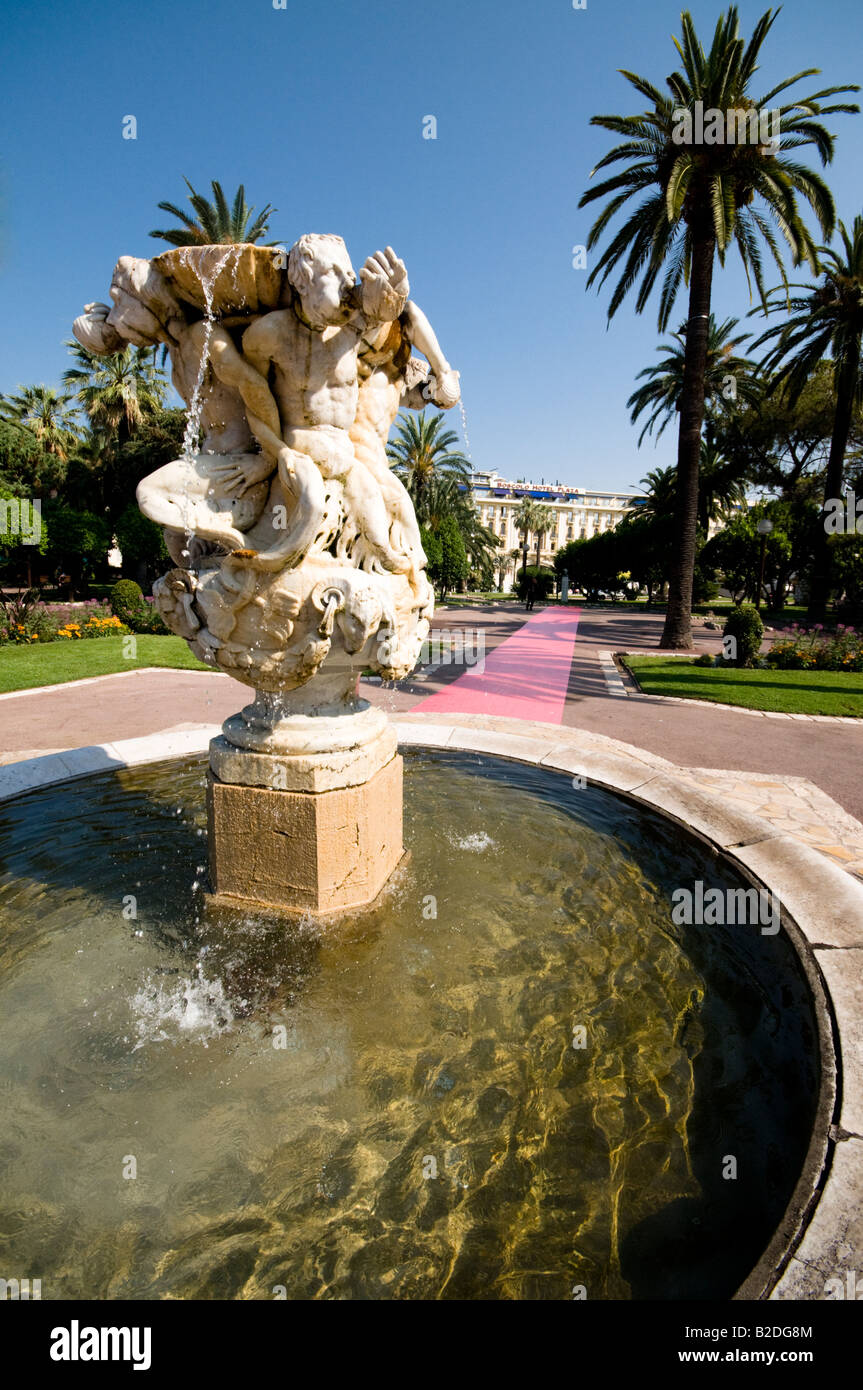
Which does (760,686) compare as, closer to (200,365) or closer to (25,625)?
(200,365)

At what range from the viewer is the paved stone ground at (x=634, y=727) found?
5211mm

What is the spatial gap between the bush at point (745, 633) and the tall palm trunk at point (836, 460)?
25.2 ft

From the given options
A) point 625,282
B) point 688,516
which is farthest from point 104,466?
point 688,516

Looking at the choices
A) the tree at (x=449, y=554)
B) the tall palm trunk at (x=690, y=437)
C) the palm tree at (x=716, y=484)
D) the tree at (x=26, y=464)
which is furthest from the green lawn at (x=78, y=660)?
the palm tree at (x=716, y=484)

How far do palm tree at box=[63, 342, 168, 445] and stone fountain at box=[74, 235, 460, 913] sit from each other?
30360mm

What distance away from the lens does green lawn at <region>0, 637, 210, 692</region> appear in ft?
33.2

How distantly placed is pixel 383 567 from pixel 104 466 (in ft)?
104

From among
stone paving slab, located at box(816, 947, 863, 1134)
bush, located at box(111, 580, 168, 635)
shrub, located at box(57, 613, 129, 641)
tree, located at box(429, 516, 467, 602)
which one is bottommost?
stone paving slab, located at box(816, 947, 863, 1134)

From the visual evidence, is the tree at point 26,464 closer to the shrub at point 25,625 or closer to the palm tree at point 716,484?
the shrub at point 25,625

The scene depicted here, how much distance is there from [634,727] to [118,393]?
29.8 meters

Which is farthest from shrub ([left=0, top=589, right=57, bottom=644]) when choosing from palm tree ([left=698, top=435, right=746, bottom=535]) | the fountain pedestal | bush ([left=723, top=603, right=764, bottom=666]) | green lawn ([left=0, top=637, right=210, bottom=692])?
palm tree ([left=698, top=435, right=746, bottom=535])

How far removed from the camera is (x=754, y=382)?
27609 millimetres

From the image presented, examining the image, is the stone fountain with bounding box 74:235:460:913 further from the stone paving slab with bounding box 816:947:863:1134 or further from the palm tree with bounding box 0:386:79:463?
the palm tree with bounding box 0:386:79:463
